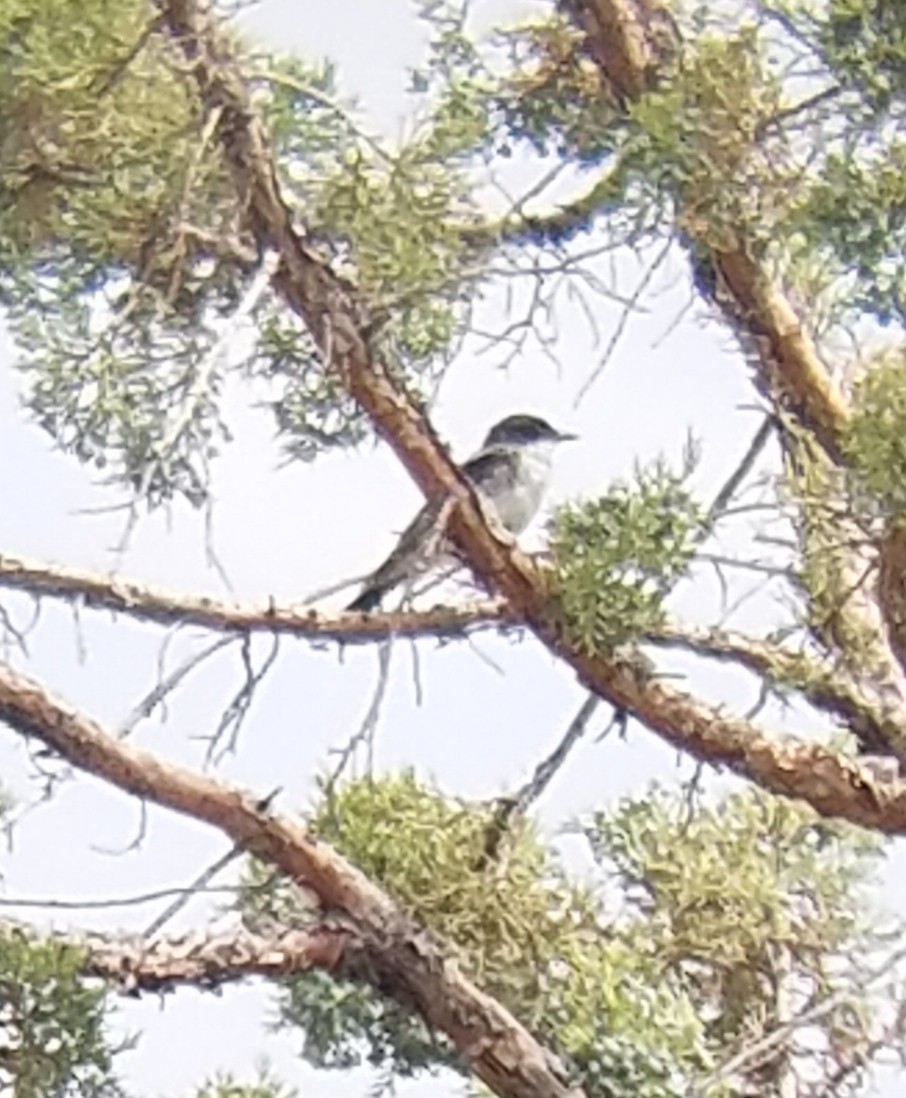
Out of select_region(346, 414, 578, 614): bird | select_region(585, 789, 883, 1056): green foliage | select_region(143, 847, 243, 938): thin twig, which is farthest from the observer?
select_region(346, 414, 578, 614): bird

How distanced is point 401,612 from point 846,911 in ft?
0.78

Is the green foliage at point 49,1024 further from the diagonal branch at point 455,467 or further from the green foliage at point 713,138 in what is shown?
the green foliage at point 713,138

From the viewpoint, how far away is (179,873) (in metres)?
0.92

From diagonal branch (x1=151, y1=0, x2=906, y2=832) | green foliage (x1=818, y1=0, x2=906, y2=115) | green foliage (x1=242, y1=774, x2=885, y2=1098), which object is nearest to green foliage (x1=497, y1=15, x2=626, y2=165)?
diagonal branch (x1=151, y1=0, x2=906, y2=832)

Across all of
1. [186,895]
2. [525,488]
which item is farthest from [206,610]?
[525,488]

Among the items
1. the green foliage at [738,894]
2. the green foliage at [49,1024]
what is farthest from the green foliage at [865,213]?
the green foliage at [49,1024]

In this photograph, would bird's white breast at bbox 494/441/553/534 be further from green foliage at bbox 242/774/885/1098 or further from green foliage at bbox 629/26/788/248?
green foliage at bbox 629/26/788/248

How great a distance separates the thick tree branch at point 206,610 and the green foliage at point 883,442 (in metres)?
0.17

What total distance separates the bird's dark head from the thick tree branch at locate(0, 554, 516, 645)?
0.19m

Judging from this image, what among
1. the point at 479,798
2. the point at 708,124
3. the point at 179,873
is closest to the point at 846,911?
the point at 479,798

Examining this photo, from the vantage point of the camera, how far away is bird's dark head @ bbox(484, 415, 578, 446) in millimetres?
1084

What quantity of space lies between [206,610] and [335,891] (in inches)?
4.9

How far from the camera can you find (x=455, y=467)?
829 millimetres

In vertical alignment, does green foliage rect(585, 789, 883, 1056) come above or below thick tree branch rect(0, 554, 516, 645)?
below
